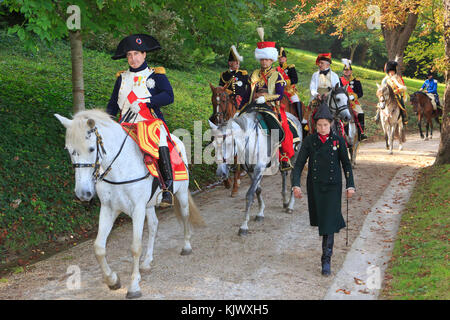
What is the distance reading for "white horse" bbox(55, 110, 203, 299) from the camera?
16.7ft

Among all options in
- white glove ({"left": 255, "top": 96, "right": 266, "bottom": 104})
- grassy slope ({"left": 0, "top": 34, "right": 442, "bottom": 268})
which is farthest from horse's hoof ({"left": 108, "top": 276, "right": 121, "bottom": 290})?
white glove ({"left": 255, "top": 96, "right": 266, "bottom": 104})

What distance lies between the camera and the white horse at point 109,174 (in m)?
5.09

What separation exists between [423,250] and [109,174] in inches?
191

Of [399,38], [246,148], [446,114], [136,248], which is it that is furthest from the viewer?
[399,38]

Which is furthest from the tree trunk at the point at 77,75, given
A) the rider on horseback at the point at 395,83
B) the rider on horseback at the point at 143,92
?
the rider on horseback at the point at 395,83

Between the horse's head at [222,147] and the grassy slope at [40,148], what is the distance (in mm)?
2257

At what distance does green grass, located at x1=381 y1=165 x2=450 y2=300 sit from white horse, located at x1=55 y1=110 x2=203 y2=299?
327 cm

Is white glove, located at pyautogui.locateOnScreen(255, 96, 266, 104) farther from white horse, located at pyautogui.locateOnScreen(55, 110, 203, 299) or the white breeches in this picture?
white horse, located at pyautogui.locateOnScreen(55, 110, 203, 299)

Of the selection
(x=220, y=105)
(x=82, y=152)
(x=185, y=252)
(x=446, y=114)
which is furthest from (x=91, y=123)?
(x=446, y=114)

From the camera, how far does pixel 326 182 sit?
6.61 meters

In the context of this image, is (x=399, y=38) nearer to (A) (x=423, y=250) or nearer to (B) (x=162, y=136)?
(A) (x=423, y=250)

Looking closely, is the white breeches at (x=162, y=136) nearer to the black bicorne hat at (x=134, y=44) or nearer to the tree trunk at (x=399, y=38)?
the black bicorne hat at (x=134, y=44)

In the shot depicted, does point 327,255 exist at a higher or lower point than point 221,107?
lower
